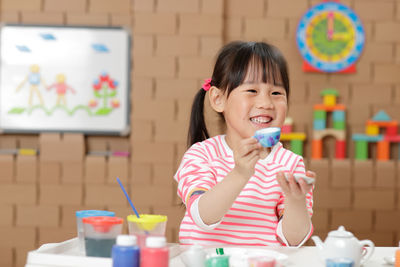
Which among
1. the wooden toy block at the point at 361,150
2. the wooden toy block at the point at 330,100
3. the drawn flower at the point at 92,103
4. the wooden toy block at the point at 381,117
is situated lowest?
the wooden toy block at the point at 361,150

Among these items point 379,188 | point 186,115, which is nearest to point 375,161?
point 379,188

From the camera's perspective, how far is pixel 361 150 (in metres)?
2.98

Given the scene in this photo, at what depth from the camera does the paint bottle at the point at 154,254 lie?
0.89 meters

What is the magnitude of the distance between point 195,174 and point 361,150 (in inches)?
73.0

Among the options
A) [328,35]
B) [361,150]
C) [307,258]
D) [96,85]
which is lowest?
[307,258]

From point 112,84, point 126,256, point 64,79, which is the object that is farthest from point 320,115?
point 126,256

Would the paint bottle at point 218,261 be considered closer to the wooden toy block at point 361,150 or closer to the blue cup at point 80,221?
the blue cup at point 80,221

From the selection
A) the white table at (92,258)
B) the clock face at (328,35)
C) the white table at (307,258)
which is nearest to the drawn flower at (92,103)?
the clock face at (328,35)

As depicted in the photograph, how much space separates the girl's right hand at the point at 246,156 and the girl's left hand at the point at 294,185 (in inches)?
2.7

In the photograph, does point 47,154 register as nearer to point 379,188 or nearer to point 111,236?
point 379,188

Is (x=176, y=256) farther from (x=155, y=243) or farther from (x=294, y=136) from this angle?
(x=294, y=136)

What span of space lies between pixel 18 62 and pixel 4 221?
0.88m

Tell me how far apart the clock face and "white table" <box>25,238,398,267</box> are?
1.89 meters

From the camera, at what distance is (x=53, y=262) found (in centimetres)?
101
